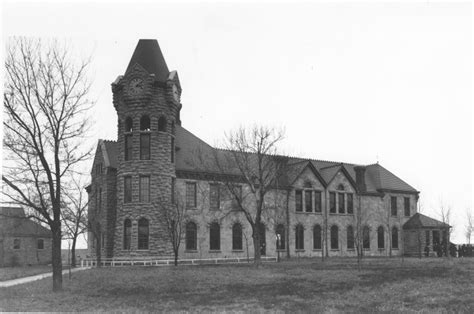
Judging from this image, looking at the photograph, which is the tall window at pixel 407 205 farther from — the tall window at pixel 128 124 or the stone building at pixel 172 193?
the tall window at pixel 128 124

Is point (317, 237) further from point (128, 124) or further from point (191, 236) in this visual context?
point (128, 124)

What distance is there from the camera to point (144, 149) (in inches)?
1588

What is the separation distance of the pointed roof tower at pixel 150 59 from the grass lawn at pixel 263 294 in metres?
20.7

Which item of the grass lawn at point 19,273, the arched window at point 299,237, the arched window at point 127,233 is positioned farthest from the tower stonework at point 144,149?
the arched window at point 299,237

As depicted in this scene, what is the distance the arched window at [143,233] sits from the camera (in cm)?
3897

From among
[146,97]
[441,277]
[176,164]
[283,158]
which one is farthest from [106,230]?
[441,277]

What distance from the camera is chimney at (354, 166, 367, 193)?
53594mm

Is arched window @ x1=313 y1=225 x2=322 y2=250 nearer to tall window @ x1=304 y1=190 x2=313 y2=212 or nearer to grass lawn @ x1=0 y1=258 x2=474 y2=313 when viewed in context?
tall window @ x1=304 y1=190 x2=313 y2=212

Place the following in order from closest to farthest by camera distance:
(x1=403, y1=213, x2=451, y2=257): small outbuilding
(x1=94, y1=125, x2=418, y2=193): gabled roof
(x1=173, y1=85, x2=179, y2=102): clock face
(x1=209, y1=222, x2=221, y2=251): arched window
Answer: (x1=173, y1=85, x2=179, y2=102): clock face
(x1=94, y1=125, x2=418, y2=193): gabled roof
(x1=209, y1=222, x2=221, y2=251): arched window
(x1=403, y1=213, x2=451, y2=257): small outbuilding

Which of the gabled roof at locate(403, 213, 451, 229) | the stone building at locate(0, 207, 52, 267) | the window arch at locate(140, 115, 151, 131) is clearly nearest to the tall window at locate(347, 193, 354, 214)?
the gabled roof at locate(403, 213, 451, 229)

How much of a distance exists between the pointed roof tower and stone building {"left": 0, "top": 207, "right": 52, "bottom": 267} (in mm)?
28084

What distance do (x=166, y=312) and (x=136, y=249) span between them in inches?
1020

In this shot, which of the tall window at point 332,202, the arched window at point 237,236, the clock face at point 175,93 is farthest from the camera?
the tall window at point 332,202

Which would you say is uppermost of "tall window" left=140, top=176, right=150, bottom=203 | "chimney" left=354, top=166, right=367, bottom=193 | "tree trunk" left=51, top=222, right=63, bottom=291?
"chimney" left=354, top=166, right=367, bottom=193
